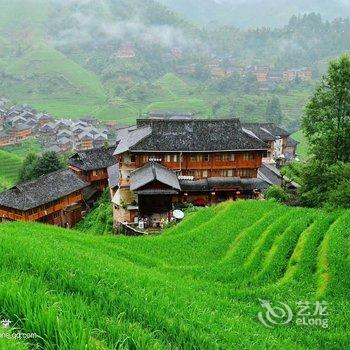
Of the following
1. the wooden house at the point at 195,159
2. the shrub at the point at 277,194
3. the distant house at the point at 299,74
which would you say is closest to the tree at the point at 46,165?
the wooden house at the point at 195,159

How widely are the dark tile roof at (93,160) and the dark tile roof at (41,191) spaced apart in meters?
4.50

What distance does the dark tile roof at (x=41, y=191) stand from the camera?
1237 inches

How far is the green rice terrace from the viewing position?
607cm

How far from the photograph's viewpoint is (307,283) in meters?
13.8

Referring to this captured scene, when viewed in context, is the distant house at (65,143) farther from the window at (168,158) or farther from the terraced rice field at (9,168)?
the window at (168,158)

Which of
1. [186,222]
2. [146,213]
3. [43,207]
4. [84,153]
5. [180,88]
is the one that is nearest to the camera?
[186,222]

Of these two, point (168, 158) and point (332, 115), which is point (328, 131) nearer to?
point (332, 115)

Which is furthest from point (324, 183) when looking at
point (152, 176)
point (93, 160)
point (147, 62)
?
point (147, 62)

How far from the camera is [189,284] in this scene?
13891 millimetres

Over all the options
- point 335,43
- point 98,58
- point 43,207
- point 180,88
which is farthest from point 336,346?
point 335,43

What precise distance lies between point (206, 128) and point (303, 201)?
37.4ft

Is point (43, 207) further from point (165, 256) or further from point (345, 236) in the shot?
point (345, 236)

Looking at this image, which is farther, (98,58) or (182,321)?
(98,58)

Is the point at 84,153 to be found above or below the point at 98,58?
below
